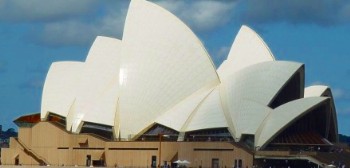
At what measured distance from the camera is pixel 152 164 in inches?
2874

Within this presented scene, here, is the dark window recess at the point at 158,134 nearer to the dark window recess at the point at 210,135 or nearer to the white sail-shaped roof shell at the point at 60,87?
the dark window recess at the point at 210,135

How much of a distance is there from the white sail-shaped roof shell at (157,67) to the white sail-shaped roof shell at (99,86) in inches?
105

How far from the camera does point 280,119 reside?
227 feet

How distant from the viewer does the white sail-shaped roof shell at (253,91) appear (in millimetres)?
70188

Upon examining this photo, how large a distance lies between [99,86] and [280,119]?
2059 centimetres

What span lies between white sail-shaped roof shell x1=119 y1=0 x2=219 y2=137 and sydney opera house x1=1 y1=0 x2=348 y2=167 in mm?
94

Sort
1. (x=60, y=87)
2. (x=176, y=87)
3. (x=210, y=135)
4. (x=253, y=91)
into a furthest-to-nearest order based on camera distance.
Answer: (x=60, y=87), (x=176, y=87), (x=210, y=135), (x=253, y=91)

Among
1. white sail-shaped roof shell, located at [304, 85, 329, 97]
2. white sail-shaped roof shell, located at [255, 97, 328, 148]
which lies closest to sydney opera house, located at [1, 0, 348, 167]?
white sail-shaped roof shell, located at [255, 97, 328, 148]

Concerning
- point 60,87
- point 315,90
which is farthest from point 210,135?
point 60,87

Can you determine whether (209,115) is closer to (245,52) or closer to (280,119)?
(280,119)

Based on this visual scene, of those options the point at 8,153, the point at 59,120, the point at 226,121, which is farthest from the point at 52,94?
the point at 226,121

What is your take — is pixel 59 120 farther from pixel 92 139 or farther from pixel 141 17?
pixel 141 17

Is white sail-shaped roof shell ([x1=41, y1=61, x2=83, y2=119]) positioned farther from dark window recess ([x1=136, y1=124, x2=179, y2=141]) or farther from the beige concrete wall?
dark window recess ([x1=136, y1=124, x2=179, y2=141])

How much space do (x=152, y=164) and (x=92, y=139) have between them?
27.3ft
